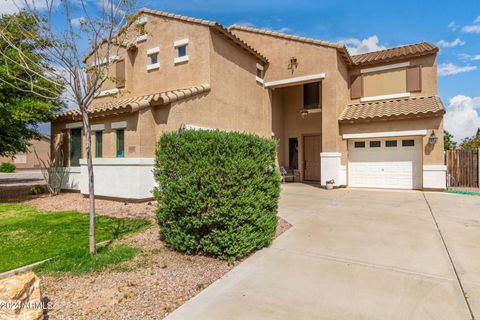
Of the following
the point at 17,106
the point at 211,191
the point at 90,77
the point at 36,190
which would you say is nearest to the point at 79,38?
the point at 90,77

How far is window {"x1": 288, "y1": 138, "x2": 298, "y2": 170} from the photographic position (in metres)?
17.8

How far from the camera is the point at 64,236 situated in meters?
6.19

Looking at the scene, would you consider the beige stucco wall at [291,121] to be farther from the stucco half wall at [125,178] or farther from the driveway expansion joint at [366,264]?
the driveway expansion joint at [366,264]

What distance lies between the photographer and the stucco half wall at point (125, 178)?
395 inches

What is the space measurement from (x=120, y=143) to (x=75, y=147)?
389 centimetres

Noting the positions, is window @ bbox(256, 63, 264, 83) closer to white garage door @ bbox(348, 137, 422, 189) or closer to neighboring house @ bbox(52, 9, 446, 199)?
neighboring house @ bbox(52, 9, 446, 199)

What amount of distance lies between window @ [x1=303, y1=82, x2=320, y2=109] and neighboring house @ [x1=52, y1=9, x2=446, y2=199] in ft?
0.27

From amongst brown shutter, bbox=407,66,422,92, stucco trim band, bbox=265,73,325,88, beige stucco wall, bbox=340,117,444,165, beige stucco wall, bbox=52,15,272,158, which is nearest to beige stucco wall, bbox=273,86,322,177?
stucco trim band, bbox=265,73,325,88

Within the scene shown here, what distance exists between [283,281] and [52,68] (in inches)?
219

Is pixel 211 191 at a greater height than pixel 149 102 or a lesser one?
lesser

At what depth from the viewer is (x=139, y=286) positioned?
13.0ft

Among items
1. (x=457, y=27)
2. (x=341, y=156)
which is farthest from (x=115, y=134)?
(x=457, y=27)

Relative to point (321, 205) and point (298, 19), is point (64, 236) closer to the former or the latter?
point (321, 205)

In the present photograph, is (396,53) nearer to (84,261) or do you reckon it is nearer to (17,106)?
(84,261)
